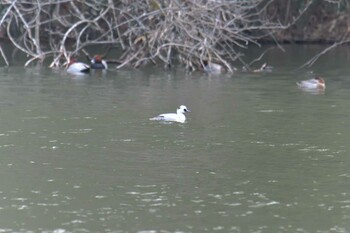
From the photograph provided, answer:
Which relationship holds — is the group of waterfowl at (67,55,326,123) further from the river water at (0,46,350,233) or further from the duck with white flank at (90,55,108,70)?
the river water at (0,46,350,233)

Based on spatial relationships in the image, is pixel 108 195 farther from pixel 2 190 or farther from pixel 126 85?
pixel 126 85

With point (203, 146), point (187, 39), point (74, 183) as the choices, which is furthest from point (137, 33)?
point (74, 183)

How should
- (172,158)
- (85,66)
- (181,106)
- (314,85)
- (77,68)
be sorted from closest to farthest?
(172,158), (181,106), (314,85), (77,68), (85,66)

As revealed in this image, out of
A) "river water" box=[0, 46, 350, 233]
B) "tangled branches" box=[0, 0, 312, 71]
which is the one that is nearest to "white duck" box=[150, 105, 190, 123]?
"river water" box=[0, 46, 350, 233]

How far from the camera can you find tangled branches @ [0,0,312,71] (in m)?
25.9

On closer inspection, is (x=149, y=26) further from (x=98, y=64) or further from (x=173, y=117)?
(x=173, y=117)

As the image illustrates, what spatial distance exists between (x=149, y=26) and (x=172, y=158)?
13.3 m

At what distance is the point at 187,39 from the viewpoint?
26.1 metres

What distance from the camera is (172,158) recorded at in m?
13.5

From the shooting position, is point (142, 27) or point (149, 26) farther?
point (149, 26)

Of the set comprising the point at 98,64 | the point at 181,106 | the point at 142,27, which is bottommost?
the point at 98,64

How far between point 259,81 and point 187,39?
9.95 ft

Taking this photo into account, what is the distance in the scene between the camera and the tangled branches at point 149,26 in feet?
85.0

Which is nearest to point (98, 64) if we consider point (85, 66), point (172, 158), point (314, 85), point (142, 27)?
point (85, 66)
